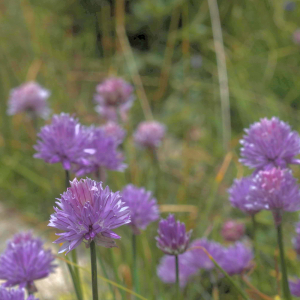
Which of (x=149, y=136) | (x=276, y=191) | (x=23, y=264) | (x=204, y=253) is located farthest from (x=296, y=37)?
(x=23, y=264)

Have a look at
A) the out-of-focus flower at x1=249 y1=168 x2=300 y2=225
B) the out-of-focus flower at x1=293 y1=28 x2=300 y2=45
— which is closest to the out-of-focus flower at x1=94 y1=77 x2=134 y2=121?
the out-of-focus flower at x1=249 y1=168 x2=300 y2=225

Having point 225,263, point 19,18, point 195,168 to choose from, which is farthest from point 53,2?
point 225,263

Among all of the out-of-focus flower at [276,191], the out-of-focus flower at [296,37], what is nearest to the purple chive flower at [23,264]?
the out-of-focus flower at [276,191]

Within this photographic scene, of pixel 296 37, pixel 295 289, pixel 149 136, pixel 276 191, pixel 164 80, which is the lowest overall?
pixel 295 289

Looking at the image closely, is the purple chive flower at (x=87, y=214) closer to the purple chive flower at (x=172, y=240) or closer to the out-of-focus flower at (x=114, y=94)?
the purple chive flower at (x=172, y=240)

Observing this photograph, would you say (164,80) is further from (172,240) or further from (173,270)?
(172,240)
